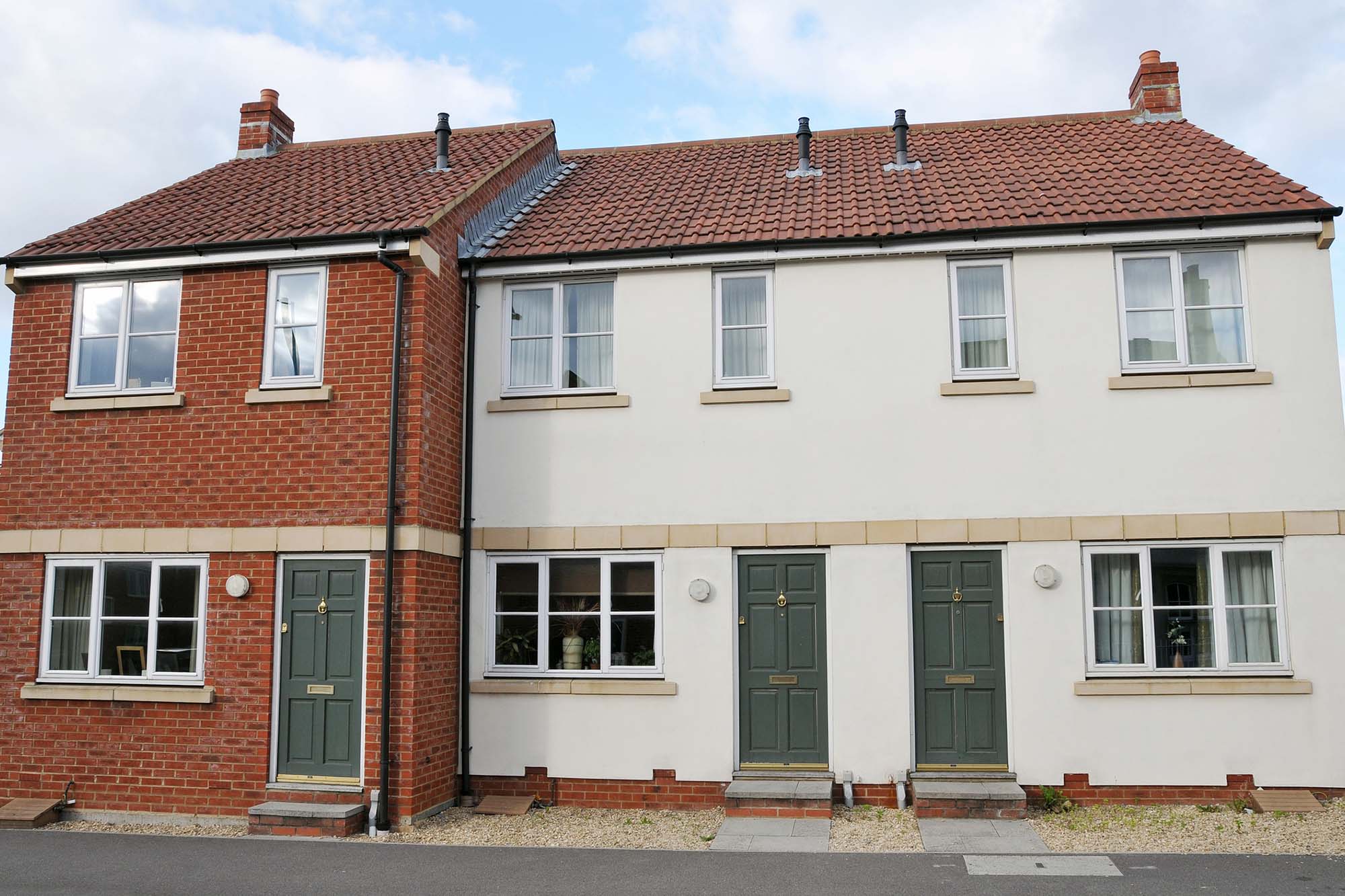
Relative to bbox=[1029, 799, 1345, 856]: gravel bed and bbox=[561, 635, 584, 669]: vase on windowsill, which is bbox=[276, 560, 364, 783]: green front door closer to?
bbox=[561, 635, 584, 669]: vase on windowsill

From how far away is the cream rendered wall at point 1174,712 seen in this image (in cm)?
1000

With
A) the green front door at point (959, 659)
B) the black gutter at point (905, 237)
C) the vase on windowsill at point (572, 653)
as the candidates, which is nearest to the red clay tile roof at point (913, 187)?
the black gutter at point (905, 237)

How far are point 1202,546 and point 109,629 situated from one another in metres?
10.3

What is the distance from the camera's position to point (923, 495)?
10.8 m

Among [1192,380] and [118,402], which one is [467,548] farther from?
[1192,380]

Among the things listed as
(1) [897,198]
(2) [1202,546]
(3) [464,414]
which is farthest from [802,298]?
(2) [1202,546]

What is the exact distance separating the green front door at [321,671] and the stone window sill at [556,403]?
215cm

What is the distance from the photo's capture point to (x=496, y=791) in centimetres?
1097

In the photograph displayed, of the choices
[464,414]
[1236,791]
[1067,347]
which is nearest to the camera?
[1236,791]

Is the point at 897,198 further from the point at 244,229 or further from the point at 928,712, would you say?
the point at 244,229

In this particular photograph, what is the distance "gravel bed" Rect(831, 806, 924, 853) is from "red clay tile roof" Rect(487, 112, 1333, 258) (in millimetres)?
5423

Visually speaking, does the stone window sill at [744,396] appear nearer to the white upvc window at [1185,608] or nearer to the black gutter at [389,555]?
the black gutter at [389,555]

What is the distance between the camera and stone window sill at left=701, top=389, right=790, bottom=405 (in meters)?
11.1

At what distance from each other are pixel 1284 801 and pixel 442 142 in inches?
445
